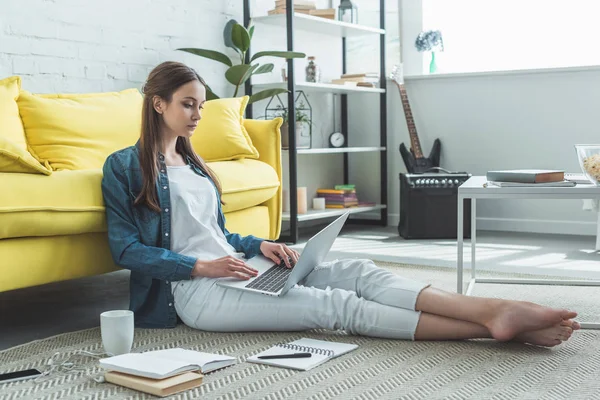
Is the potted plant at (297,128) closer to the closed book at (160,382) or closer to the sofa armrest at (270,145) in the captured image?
the sofa armrest at (270,145)

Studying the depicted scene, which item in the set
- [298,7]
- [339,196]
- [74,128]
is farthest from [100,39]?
[339,196]

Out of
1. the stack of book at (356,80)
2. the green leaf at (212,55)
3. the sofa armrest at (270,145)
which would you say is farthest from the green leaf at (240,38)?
the stack of book at (356,80)

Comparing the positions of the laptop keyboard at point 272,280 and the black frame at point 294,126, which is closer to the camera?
the laptop keyboard at point 272,280

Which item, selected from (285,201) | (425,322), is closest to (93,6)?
(285,201)

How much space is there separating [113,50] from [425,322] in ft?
7.67

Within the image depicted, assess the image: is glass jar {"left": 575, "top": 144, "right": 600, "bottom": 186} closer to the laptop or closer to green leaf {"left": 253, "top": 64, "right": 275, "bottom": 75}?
the laptop

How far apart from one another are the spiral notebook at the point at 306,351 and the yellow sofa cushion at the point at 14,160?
0.87 m

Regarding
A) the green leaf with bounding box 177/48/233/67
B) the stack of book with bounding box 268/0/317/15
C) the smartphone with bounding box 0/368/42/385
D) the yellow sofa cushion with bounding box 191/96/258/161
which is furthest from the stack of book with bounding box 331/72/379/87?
the smartphone with bounding box 0/368/42/385

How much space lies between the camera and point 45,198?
217 cm

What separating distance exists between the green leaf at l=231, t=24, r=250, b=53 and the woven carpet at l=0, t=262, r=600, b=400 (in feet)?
7.20

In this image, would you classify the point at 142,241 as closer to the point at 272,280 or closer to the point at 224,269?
the point at 224,269

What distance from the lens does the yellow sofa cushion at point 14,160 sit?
84.0 inches

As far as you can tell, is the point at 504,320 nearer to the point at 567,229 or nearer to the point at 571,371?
the point at 571,371

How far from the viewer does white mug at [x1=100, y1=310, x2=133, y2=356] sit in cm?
186
